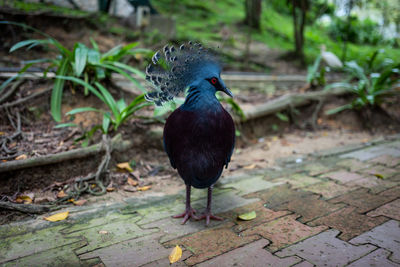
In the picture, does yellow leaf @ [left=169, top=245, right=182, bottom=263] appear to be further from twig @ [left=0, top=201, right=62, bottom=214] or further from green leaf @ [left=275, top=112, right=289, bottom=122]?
green leaf @ [left=275, top=112, right=289, bottom=122]

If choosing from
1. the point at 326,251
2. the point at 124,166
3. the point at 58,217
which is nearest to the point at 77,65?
the point at 124,166

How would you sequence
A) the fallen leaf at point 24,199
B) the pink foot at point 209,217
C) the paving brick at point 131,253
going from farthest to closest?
the fallen leaf at point 24,199
the pink foot at point 209,217
the paving brick at point 131,253

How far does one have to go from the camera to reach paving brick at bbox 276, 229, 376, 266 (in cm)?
195

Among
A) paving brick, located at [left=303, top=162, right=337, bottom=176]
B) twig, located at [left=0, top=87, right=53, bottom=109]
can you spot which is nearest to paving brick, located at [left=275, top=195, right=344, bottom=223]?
paving brick, located at [left=303, top=162, right=337, bottom=176]

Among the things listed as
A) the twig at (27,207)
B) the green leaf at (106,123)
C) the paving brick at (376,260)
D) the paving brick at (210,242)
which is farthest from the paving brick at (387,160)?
the twig at (27,207)

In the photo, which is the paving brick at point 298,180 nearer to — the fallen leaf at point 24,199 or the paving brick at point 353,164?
the paving brick at point 353,164

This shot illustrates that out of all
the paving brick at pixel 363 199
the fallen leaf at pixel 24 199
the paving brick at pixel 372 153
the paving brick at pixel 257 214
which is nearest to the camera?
the paving brick at pixel 257 214

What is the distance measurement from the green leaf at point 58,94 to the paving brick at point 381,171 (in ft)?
11.2

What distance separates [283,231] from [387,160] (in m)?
2.21

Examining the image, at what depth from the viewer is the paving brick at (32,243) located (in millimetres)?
2051

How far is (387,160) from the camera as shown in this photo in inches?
149

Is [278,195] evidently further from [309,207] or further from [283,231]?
[283,231]

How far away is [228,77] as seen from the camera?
6098 millimetres

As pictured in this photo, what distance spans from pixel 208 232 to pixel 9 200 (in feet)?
5.74
